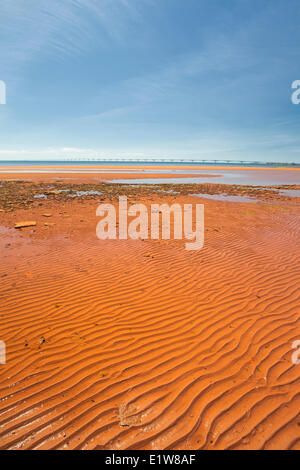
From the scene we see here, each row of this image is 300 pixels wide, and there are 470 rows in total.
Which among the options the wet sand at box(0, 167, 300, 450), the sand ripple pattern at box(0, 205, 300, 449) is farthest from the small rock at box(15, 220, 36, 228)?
the sand ripple pattern at box(0, 205, 300, 449)

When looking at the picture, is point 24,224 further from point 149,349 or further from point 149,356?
point 149,356

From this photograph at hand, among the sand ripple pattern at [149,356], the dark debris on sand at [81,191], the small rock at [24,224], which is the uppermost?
the dark debris on sand at [81,191]

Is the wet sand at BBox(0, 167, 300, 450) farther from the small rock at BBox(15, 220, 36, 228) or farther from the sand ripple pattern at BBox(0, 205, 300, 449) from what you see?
the small rock at BBox(15, 220, 36, 228)

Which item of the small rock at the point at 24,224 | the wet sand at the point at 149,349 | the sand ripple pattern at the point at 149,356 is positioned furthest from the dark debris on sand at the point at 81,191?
the sand ripple pattern at the point at 149,356

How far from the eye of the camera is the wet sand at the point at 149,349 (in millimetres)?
2475

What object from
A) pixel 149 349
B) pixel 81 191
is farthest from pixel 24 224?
pixel 81 191

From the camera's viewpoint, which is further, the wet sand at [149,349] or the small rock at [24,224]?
the small rock at [24,224]

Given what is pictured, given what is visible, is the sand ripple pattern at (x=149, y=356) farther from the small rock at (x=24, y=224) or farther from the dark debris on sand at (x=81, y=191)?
the dark debris on sand at (x=81, y=191)

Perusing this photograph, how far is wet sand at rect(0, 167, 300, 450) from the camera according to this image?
2475 millimetres

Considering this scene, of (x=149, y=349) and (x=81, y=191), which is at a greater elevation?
(x=81, y=191)

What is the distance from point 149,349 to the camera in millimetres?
3594

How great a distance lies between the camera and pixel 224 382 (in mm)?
3027
